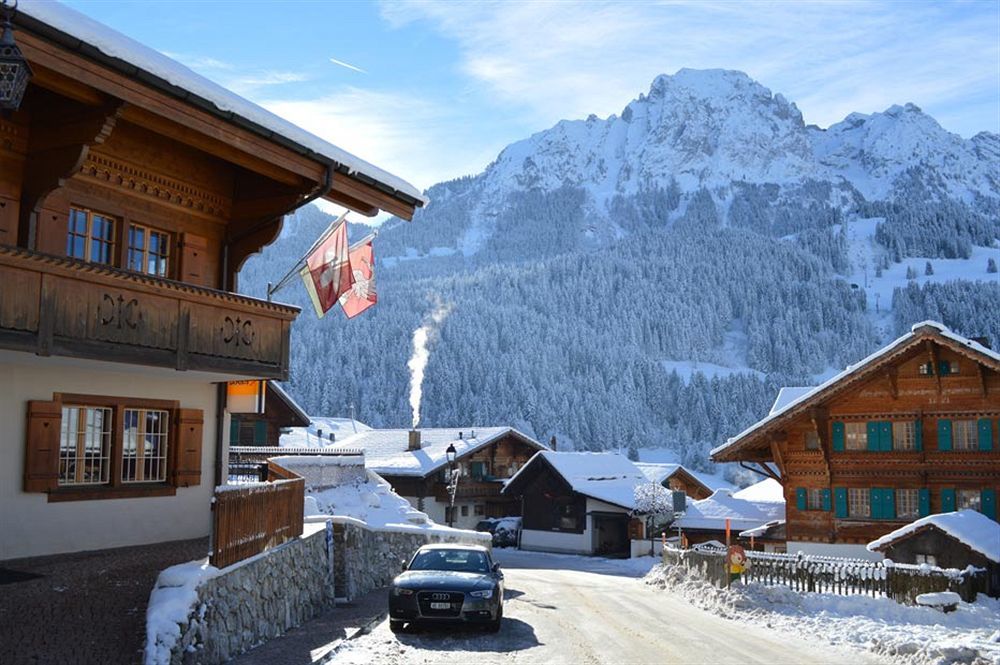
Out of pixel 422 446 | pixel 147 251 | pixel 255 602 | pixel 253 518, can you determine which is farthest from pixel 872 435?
pixel 422 446

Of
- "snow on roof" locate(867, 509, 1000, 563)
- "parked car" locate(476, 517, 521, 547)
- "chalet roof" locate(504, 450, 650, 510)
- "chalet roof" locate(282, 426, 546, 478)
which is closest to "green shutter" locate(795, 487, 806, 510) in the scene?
"snow on roof" locate(867, 509, 1000, 563)

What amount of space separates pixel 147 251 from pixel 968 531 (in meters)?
23.3

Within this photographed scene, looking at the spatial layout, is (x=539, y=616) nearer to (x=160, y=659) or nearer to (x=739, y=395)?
(x=160, y=659)

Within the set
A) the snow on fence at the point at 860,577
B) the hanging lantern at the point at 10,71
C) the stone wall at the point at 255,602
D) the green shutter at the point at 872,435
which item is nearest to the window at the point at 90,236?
the stone wall at the point at 255,602

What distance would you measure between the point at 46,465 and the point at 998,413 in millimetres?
29544

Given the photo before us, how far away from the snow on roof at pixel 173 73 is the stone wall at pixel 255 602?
280 inches

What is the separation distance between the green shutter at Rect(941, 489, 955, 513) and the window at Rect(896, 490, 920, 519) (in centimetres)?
90

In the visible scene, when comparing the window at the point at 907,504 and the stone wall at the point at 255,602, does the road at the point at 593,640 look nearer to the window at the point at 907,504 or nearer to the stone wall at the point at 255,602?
the stone wall at the point at 255,602

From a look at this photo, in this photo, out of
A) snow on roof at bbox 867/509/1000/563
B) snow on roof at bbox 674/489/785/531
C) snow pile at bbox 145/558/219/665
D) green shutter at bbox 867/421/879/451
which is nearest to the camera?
snow pile at bbox 145/558/219/665

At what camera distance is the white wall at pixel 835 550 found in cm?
3438

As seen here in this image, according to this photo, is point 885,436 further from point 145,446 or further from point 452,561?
point 145,446

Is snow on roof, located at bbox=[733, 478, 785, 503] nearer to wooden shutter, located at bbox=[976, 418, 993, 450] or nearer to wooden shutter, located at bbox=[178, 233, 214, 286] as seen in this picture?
wooden shutter, located at bbox=[976, 418, 993, 450]

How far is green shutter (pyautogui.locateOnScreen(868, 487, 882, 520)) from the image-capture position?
34.5 meters

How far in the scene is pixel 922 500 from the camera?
33562 mm
